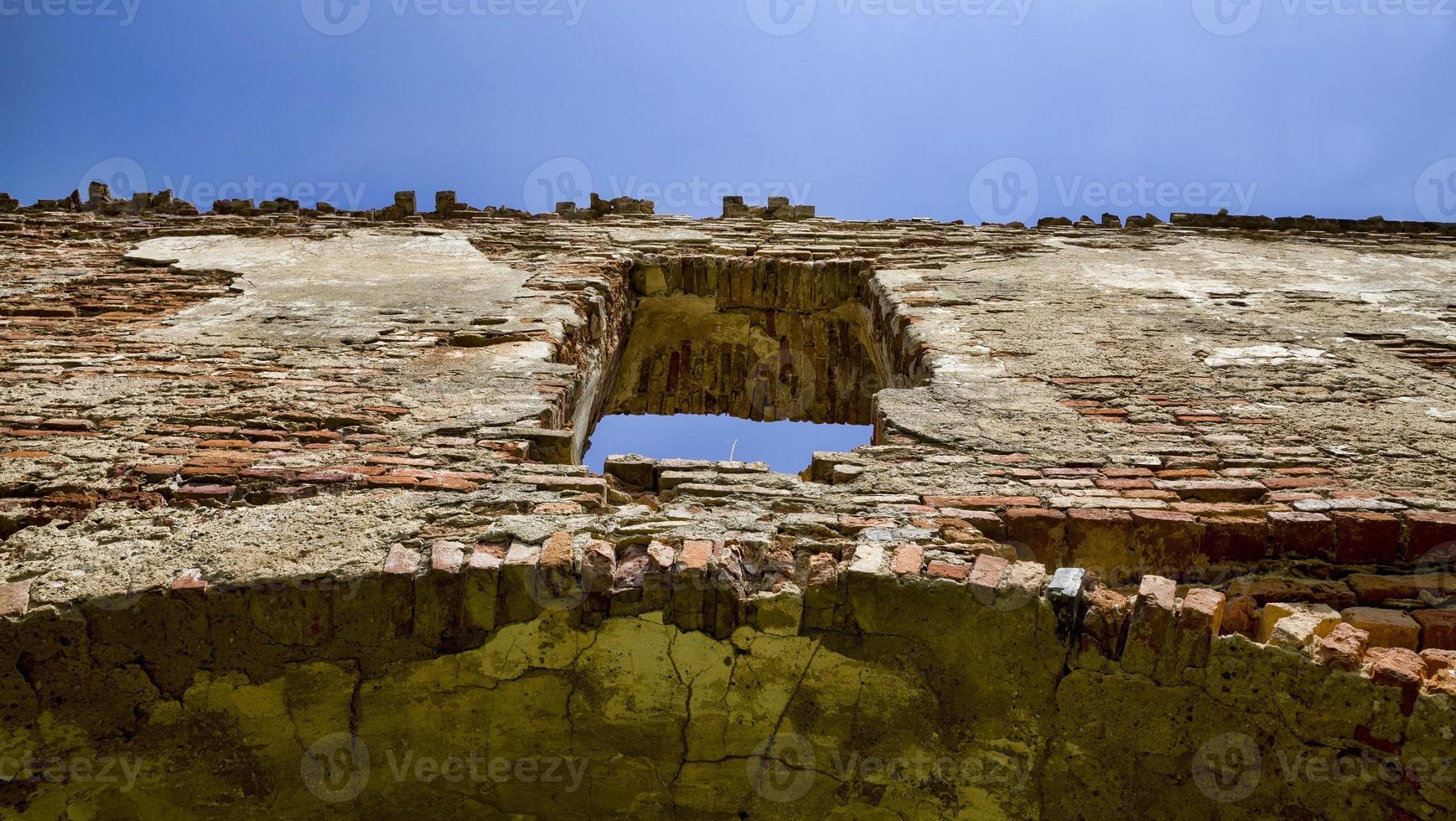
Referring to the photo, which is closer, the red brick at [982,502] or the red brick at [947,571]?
the red brick at [947,571]

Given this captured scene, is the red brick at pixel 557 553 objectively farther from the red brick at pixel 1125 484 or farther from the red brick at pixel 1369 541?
the red brick at pixel 1369 541

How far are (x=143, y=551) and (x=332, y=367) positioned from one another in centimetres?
128

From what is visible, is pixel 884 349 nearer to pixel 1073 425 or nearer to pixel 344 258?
pixel 1073 425

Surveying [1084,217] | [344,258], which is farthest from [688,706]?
[1084,217]

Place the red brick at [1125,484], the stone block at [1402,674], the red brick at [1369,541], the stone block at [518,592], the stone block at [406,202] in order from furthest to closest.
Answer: the stone block at [406,202], the red brick at [1125,484], the red brick at [1369,541], the stone block at [518,592], the stone block at [1402,674]

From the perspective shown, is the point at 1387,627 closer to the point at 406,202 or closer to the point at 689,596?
the point at 689,596

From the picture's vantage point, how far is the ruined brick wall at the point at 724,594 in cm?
203

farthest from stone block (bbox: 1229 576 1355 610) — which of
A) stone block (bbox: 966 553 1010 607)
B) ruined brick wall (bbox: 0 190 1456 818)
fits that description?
stone block (bbox: 966 553 1010 607)

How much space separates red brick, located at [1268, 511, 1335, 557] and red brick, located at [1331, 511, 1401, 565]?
0.07ft

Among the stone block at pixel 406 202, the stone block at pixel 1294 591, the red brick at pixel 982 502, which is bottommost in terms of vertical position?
the stone block at pixel 1294 591

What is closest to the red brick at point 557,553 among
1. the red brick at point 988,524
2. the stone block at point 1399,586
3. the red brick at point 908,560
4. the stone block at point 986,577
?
the red brick at point 908,560

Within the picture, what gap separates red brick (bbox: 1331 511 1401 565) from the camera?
7.98 feet

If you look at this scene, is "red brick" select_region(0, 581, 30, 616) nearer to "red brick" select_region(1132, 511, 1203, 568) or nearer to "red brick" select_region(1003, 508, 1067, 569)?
"red brick" select_region(1003, 508, 1067, 569)

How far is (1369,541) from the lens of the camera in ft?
8.00
